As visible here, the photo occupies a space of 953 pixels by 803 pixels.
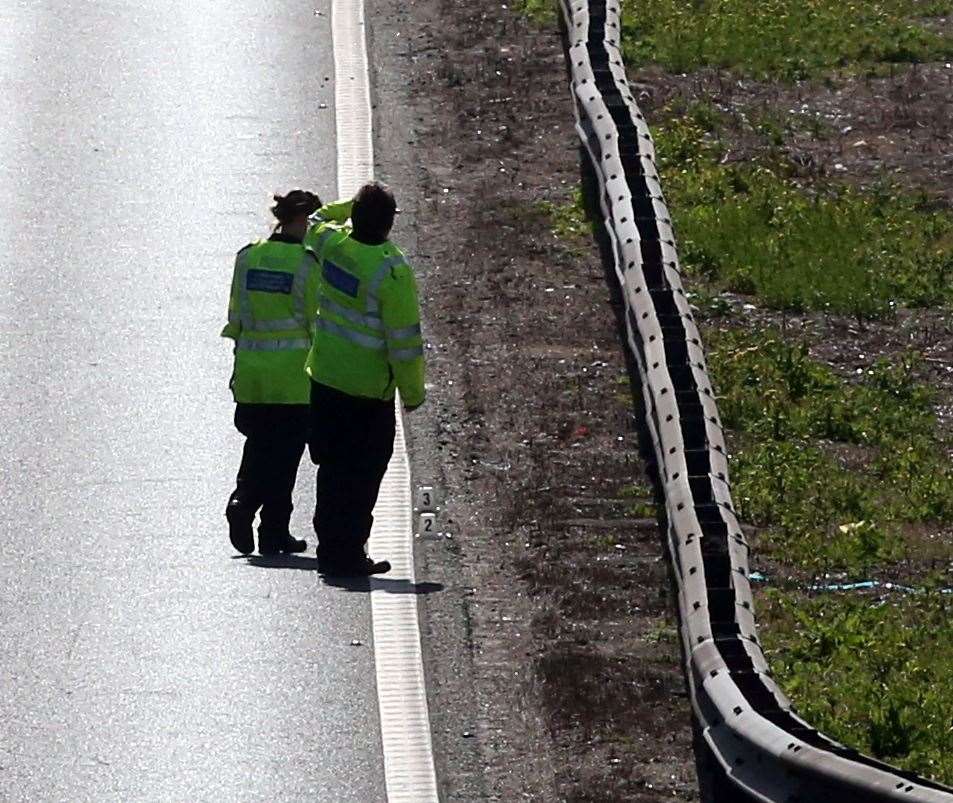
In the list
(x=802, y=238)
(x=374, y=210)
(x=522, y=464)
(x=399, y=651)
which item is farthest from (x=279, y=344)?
(x=802, y=238)

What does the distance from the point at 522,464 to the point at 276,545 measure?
1.40m

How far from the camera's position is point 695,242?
1566cm

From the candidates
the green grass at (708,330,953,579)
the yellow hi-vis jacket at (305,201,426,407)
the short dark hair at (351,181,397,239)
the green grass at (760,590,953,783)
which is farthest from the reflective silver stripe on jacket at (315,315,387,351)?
the green grass at (708,330,953,579)

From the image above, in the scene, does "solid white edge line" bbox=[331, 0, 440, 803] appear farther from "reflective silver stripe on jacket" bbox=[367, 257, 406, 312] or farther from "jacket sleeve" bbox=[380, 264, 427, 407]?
"reflective silver stripe on jacket" bbox=[367, 257, 406, 312]

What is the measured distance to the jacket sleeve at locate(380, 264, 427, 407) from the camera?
10742mm

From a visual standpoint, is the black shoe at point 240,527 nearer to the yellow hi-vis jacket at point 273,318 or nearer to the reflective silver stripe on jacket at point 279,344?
the yellow hi-vis jacket at point 273,318

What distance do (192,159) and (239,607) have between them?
6915 millimetres

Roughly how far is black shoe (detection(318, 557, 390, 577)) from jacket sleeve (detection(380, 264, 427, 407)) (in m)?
0.76

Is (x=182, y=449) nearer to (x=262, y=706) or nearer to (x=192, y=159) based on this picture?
(x=262, y=706)

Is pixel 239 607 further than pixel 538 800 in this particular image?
Yes

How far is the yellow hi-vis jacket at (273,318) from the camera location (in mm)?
11305

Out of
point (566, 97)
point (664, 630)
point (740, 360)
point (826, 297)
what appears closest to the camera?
point (664, 630)

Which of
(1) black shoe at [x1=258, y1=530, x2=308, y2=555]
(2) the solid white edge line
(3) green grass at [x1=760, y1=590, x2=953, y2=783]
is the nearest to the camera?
(2) the solid white edge line

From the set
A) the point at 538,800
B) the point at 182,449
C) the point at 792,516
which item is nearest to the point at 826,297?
the point at 792,516
